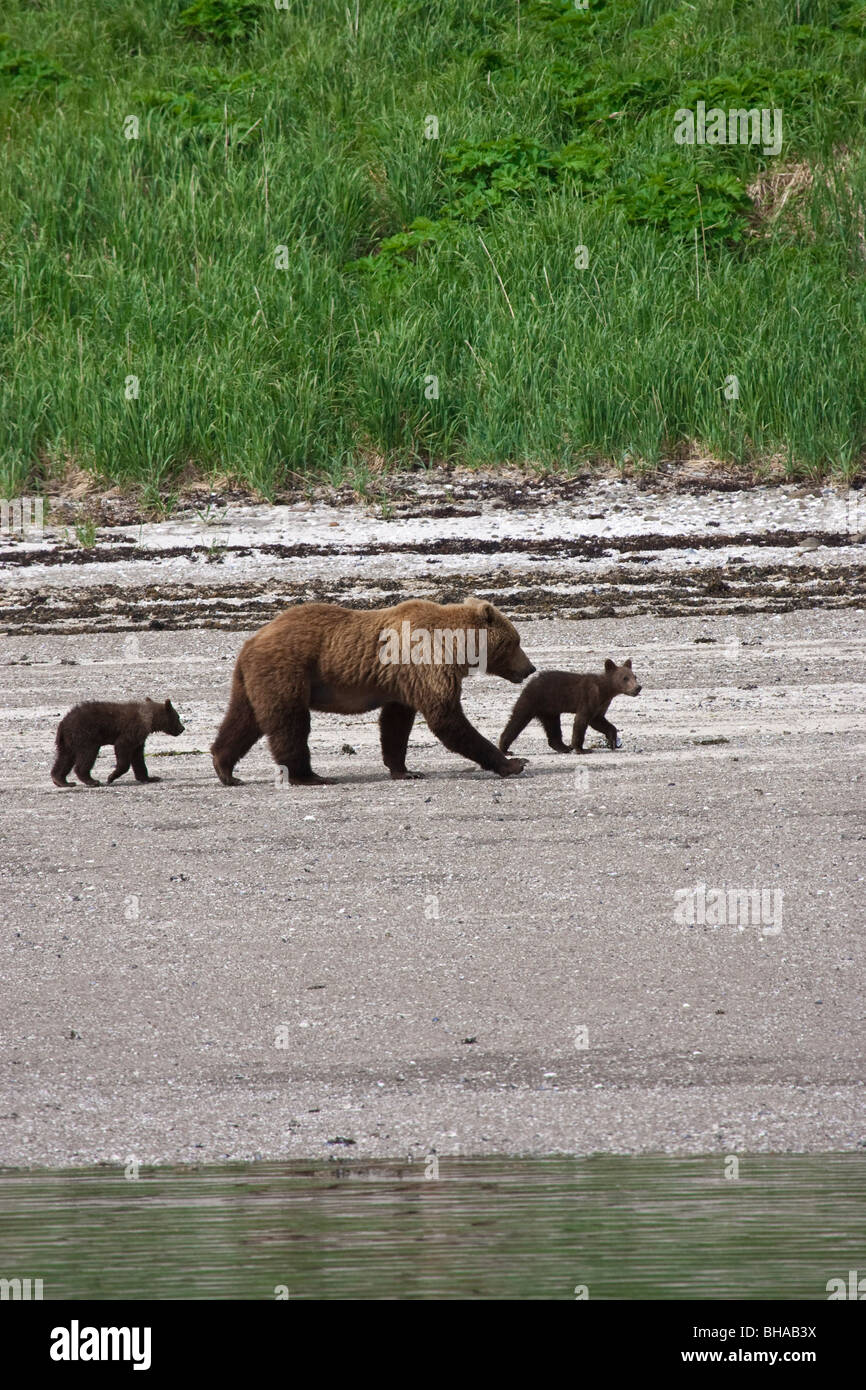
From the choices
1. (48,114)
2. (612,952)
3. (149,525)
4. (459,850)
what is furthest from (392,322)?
(612,952)

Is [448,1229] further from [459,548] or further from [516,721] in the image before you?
[459,548]

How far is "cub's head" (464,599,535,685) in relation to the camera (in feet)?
33.9

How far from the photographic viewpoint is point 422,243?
74.6 ft

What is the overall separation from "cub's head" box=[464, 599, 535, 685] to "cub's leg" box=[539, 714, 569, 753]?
40 centimetres

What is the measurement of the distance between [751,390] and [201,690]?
8.22 metres

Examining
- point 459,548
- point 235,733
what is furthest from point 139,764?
point 459,548

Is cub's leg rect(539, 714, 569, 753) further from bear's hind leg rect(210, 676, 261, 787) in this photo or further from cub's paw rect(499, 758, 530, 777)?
bear's hind leg rect(210, 676, 261, 787)

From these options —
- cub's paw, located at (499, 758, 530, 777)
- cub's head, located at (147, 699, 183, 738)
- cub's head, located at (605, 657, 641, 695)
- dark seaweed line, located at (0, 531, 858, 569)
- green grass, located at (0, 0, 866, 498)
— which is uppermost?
green grass, located at (0, 0, 866, 498)

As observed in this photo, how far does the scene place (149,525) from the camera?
1830cm

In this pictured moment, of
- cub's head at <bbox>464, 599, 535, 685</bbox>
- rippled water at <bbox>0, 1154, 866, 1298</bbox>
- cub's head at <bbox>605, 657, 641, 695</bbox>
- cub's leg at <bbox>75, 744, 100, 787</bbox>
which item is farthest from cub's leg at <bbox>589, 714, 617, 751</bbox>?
rippled water at <bbox>0, 1154, 866, 1298</bbox>

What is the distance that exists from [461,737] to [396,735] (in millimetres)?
351

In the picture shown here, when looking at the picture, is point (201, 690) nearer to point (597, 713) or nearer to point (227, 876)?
point (597, 713)

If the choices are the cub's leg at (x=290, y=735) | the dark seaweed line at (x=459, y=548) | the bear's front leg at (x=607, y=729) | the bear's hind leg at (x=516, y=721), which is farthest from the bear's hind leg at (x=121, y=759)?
the dark seaweed line at (x=459, y=548)

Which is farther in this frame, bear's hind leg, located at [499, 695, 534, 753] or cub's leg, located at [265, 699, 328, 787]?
bear's hind leg, located at [499, 695, 534, 753]
